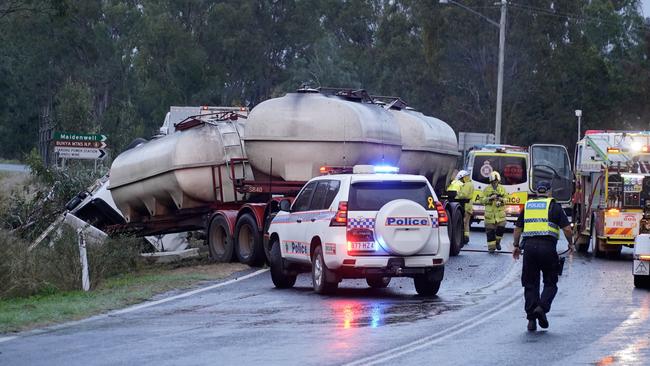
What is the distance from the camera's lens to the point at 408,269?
16.5 meters

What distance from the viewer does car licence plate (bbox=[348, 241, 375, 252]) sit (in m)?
16.4

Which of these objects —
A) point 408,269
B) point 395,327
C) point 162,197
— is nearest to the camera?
point 395,327

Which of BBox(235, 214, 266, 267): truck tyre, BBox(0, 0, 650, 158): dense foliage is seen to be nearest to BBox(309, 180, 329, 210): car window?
BBox(235, 214, 266, 267): truck tyre

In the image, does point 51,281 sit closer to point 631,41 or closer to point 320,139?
point 320,139

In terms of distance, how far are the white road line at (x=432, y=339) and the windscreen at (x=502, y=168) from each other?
21.2 metres

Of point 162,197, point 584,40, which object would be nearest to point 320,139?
point 162,197

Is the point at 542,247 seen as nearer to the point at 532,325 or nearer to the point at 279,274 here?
the point at 532,325

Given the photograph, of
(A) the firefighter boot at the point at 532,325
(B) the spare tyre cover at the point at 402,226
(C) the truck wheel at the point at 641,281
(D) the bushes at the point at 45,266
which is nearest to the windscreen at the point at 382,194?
(B) the spare tyre cover at the point at 402,226

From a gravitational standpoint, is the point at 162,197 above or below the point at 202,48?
below

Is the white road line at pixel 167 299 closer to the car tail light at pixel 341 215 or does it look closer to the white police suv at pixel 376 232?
the white police suv at pixel 376 232

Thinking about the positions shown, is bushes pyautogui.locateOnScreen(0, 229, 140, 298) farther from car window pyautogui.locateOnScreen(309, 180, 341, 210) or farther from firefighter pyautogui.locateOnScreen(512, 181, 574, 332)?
firefighter pyautogui.locateOnScreen(512, 181, 574, 332)

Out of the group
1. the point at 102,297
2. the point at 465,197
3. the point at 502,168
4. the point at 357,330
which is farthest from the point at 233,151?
the point at 502,168

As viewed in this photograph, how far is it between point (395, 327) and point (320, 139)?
9.56 meters

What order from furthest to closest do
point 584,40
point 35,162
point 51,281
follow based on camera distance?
point 584,40 < point 35,162 < point 51,281
